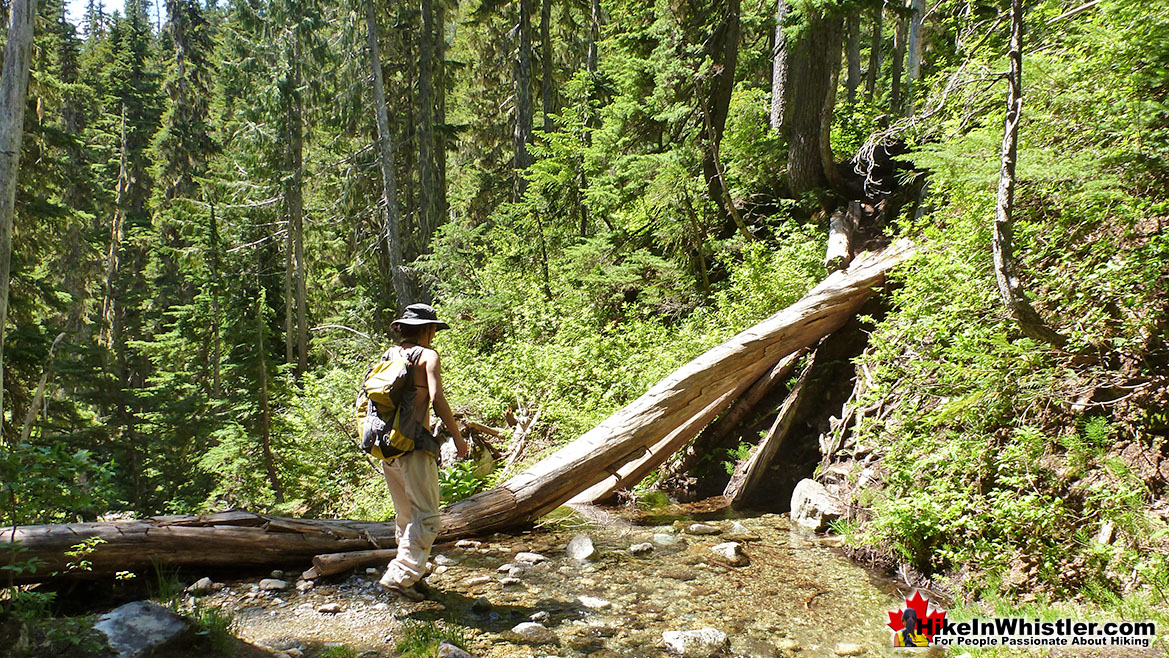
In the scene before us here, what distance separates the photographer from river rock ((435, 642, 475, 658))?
3.58 meters

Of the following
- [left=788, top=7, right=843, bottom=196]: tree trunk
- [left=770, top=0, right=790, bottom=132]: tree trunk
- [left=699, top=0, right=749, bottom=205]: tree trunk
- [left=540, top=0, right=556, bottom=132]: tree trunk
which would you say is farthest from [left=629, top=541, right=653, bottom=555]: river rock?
[left=540, top=0, right=556, bottom=132]: tree trunk

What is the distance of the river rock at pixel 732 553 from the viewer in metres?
5.54

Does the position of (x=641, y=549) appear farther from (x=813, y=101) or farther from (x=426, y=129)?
(x=426, y=129)

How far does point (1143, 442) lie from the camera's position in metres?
4.32

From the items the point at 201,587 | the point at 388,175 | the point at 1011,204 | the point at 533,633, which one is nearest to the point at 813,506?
the point at 1011,204

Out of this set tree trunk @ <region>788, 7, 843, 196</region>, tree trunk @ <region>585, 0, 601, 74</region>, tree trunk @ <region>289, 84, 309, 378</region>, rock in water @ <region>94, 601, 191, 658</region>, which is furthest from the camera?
tree trunk @ <region>289, 84, 309, 378</region>

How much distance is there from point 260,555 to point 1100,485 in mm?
5862

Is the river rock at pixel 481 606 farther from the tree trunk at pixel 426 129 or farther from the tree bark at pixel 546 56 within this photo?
the tree bark at pixel 546 56

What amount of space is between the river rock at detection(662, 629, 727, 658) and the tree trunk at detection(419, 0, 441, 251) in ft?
59.6

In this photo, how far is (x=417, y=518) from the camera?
4520 millimetres

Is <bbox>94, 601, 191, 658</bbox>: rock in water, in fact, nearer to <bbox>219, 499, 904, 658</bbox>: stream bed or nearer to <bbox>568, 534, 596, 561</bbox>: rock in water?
Answer: <bbox>219, 499, 904, 658</bbox>: stream bed

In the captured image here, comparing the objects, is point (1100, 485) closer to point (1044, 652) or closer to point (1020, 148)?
point (1044, 652)

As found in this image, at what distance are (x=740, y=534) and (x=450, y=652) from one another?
356 centimetres

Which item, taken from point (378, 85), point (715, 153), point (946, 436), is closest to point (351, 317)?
point (378, 85)
